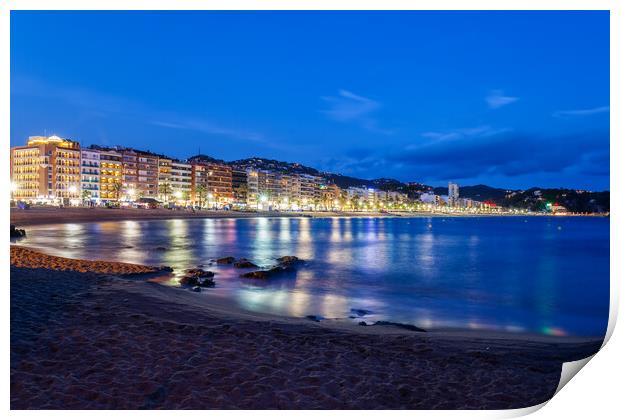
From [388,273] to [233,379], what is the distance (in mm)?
13778

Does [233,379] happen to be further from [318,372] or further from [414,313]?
[414,313]

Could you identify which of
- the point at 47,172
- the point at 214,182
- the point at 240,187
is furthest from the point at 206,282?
the point at 240,187

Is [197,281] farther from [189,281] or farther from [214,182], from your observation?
[214,182]

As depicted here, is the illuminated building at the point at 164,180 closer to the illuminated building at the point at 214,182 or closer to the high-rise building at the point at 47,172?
the illuminated building at the point at 214,182

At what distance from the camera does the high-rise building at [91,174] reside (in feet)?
280

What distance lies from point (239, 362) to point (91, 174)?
92.3 meters

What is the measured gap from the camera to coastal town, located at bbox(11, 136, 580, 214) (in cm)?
8012

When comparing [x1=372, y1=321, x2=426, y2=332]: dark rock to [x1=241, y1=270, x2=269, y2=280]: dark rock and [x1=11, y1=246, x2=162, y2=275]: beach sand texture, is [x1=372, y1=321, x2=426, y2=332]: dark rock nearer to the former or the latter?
[x1=241, y1=270, x2=269, y2=280]: dark rock

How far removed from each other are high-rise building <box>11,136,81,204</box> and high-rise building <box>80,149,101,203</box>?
1.37 metres

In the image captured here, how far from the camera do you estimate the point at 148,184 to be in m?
101

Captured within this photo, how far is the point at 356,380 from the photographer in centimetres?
458

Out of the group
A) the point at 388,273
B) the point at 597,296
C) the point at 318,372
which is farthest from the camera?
the point at 388,273

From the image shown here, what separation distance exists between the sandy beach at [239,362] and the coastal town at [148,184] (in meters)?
60.4
